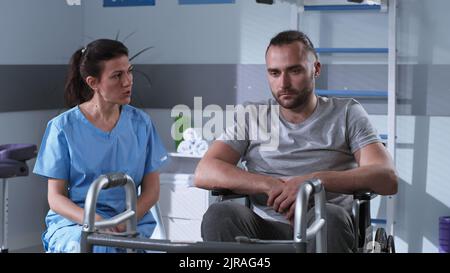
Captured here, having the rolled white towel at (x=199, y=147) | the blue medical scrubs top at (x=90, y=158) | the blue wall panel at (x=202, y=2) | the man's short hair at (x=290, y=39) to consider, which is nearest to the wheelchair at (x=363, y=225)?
the blue medical scrubs top at (x=90, y=158)

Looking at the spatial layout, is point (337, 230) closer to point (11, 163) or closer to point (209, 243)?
point (209, 243)

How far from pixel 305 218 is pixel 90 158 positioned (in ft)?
3.63

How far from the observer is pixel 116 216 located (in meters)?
2.38

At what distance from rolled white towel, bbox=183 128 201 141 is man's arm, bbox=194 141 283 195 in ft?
6.07

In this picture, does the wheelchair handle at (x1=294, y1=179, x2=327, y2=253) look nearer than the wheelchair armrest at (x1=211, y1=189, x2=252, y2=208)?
Yes

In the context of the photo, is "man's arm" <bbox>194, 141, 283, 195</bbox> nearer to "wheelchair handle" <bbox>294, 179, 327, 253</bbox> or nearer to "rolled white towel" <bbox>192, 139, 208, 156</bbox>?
"wheelchair handle" <bbox>294, 179, 327, 253</bbox>

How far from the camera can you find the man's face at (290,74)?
281cm

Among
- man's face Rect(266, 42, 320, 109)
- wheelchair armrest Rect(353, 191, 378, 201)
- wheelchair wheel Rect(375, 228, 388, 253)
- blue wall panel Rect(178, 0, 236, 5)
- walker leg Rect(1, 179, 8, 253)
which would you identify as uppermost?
blue wall panel Rect(178, 0, 236, 5)

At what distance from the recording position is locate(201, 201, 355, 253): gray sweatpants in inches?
98.4

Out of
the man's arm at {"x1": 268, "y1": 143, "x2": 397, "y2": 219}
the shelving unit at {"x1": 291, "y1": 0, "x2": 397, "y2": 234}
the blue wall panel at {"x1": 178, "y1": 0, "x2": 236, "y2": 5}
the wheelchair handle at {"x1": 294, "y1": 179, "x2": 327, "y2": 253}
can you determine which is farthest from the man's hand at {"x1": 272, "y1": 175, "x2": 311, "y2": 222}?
the blue wall panel at {"x1": 178, "y1": 0, "x2": 236, "y2": 5}

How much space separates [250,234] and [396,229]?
2.13 m

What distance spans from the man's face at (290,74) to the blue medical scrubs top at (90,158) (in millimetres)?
512

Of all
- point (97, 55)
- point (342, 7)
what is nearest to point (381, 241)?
point (97, 55)
